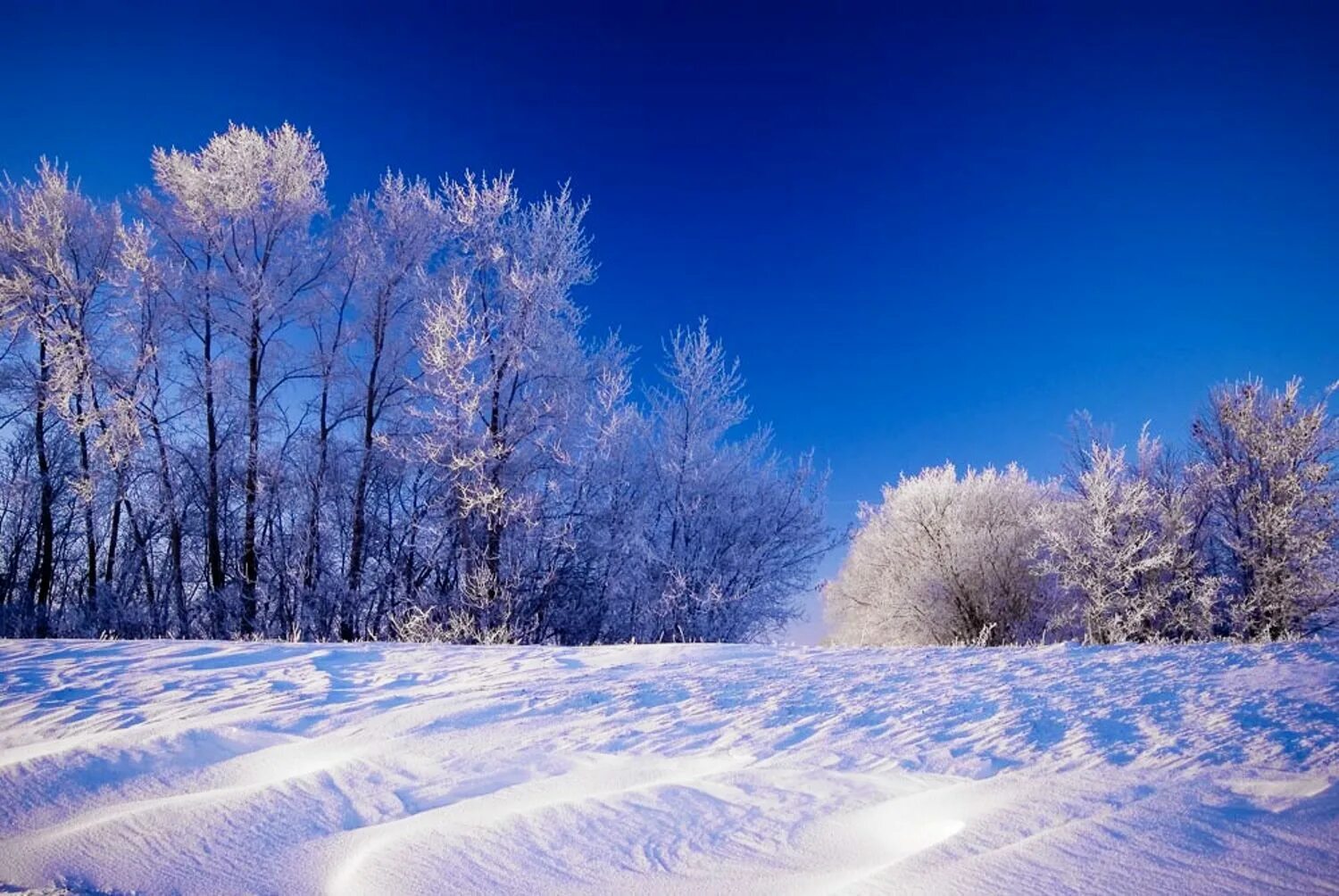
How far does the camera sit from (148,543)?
1762 centimetres

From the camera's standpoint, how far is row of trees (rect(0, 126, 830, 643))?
15.4m

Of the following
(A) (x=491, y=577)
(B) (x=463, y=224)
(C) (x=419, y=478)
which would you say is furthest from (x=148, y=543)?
(B) (x=463, y=224)

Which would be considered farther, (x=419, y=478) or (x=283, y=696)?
(x=419, y=478)

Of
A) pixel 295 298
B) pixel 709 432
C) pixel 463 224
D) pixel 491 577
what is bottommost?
pixel 491 577

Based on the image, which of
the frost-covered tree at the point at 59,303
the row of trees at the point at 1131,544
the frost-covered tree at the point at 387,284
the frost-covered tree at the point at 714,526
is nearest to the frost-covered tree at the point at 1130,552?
the row of trees at the point at 1131,544

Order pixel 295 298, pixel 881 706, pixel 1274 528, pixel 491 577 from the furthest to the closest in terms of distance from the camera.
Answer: pixel 1274 528 → pixel 295 298 → pixel 491 577 → pixel 881 706

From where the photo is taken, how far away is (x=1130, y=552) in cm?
2062

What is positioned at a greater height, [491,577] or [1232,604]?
[491,577]

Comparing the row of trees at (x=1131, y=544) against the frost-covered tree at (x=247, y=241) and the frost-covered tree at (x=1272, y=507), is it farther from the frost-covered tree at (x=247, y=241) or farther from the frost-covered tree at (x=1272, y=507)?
the frost-covered tree at (x=247, y=241)

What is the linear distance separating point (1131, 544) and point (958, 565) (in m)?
5.45

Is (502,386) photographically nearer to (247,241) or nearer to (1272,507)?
(247,241)

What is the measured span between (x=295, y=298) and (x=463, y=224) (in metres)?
3.94

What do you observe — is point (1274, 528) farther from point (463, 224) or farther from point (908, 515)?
point (463, 224)

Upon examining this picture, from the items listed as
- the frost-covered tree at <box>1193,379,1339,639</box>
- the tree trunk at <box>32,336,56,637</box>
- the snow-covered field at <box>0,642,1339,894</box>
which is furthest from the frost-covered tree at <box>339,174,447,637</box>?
the frost-covered tree at <box>1193,379,1339,639</box>
